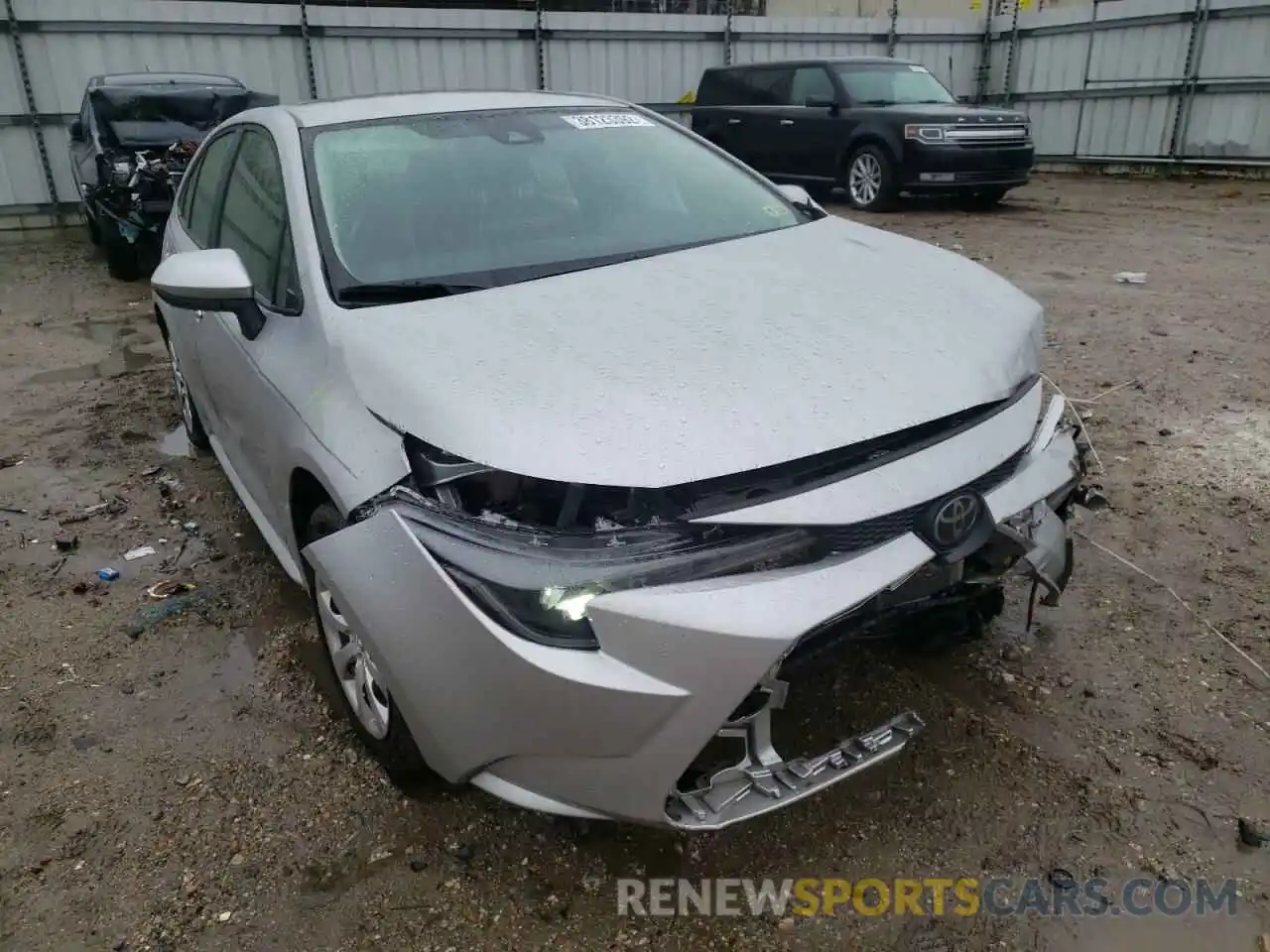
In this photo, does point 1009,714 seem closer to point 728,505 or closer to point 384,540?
point 728,505

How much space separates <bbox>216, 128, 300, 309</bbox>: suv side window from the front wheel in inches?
353

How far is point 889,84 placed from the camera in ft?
37.7

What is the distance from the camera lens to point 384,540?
1.92 meters

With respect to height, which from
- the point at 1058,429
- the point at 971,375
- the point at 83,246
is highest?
the point at 971,375

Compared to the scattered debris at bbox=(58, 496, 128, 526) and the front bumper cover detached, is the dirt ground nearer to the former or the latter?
the scattered debris at bbox=(58, 496, 128, 526)

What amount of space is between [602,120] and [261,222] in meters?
1.23

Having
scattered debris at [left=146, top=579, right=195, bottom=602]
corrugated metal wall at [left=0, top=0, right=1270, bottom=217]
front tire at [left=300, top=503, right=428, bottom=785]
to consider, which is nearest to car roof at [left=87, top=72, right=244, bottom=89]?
corrugated metal wall at [left=0, top=0, right=1270, bottom=217]

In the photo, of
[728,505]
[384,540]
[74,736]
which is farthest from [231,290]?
[728,505]

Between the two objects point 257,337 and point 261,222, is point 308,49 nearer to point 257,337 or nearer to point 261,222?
point 261,222

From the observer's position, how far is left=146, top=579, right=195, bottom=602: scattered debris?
3.44m

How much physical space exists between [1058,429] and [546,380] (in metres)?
1.40

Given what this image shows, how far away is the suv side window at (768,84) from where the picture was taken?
12.0 metres

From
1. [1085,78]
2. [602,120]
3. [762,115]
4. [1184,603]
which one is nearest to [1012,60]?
[1085,78]

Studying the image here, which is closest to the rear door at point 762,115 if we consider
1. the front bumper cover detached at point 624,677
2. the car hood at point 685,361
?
the car hood at point 685,361
